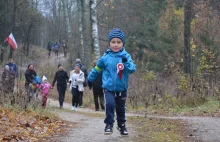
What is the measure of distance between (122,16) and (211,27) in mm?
19835

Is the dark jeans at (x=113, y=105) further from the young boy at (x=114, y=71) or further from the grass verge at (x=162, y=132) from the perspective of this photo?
the grass verge at (x=162, y=132)

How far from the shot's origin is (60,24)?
205ft

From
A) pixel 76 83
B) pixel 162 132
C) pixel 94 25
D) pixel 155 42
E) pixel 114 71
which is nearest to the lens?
pixel 114 71

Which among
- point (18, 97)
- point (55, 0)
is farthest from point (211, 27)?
point (55, 0)

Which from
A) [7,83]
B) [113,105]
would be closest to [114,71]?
[113,105]

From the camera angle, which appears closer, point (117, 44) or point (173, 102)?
point (117, 44)

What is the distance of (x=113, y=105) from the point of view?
8.01m

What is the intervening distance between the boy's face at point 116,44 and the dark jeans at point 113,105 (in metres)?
0.76

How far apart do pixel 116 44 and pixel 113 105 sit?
3.50ft

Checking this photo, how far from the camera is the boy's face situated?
7.96 meters

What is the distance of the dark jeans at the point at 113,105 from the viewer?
8.00 m

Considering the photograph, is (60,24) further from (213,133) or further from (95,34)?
(213,133)

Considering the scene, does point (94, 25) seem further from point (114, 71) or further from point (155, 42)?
point (114, 71)

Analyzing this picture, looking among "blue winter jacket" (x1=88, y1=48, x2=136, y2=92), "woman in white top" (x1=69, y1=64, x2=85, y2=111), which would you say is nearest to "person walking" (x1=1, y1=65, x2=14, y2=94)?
"woman in white top" (x1=69, y1=64, x2=85, y2=111)
